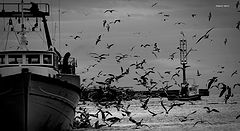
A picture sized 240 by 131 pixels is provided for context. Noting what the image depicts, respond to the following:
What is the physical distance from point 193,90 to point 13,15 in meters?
120

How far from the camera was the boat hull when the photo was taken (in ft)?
90.3

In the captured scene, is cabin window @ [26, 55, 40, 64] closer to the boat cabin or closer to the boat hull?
the boat cabin

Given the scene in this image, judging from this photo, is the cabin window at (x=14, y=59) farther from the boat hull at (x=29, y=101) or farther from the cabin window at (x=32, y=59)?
the boat hull at (x=29, y=101)

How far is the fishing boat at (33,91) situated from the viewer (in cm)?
2767

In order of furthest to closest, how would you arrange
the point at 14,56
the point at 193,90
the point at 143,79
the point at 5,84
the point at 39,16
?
the point at 193,90 → the point at 39,16 → the point at 14,56 → the point at 143,79 → the point at 5,84

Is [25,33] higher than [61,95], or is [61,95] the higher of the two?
[25,33]

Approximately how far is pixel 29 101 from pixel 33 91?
571 mm

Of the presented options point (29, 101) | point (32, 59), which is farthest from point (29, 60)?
point (29, 101)

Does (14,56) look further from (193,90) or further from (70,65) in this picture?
(193,90)

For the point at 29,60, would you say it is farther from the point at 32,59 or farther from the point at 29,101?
the point at 29,101

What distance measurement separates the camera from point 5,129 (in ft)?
94.5

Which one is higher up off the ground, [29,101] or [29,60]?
[29,60]

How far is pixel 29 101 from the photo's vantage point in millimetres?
27766

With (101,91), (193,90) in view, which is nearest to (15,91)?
(101,91)
